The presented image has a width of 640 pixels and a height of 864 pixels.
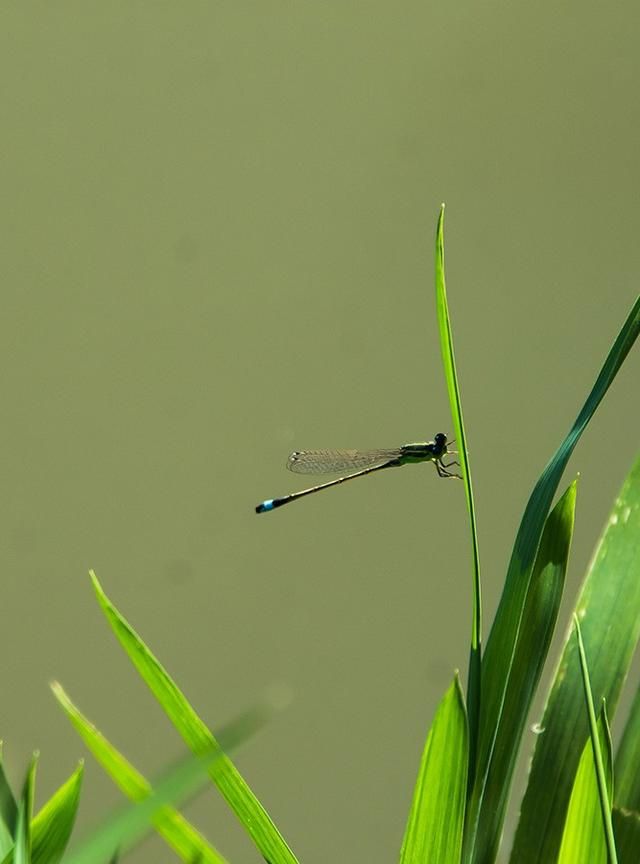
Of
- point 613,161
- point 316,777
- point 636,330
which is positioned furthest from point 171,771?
point 613,161

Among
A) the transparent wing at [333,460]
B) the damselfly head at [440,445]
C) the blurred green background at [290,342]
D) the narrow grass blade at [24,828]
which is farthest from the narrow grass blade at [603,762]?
the blurred green background at [290,342]

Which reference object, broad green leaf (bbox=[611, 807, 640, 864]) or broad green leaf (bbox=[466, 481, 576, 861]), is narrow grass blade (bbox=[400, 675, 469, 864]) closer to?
broad green leaf (bbox=[466, 481, 576, 861])

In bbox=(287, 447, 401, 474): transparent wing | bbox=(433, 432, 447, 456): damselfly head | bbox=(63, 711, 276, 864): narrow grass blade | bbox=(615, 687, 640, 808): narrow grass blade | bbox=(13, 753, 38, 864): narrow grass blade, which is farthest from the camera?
bbox=(287, 447, 401, 474): transparent wing

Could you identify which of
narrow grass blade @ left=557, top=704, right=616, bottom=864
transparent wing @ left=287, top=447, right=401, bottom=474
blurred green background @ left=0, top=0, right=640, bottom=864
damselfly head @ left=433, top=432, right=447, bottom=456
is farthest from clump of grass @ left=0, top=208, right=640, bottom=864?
blurred green background @ left=0, top=0, right=640, bottom=864

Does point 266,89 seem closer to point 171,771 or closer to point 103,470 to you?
point 103,470

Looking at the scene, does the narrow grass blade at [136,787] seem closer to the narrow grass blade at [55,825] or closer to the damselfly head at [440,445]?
the narrow grass blade at [55,825]

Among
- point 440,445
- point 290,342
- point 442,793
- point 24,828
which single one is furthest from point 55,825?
point 290,342
